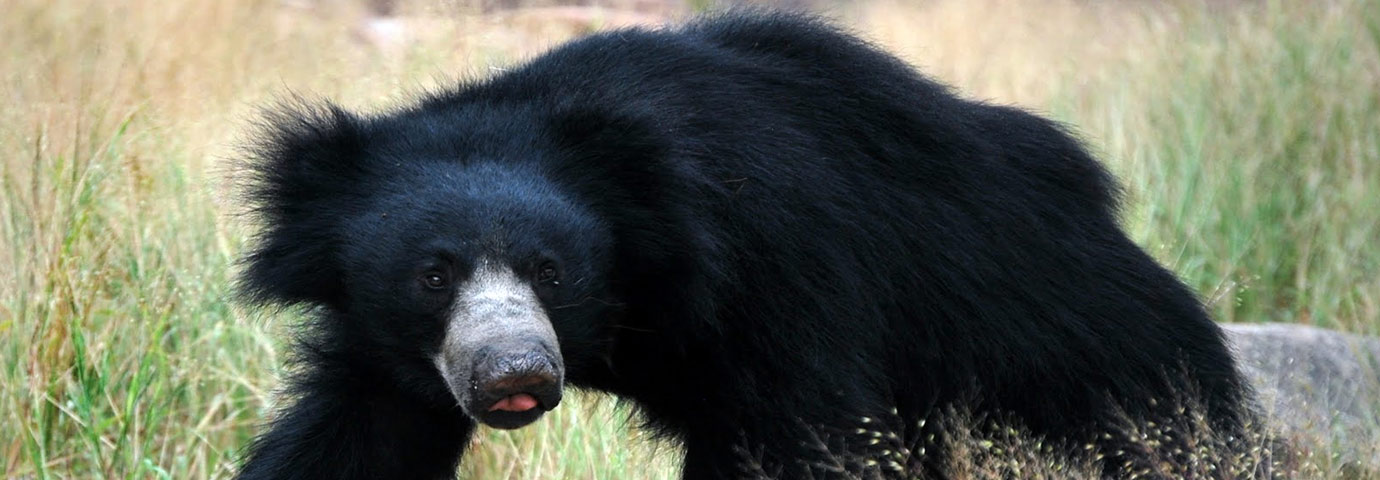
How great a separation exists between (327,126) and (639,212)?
707 mm

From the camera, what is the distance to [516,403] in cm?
315

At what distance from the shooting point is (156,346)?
507 centimetres

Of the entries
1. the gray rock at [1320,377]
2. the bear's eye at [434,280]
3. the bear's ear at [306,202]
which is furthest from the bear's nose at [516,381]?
the gray rock at [1320,377]

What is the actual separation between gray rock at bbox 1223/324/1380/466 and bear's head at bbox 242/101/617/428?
7.52 feet

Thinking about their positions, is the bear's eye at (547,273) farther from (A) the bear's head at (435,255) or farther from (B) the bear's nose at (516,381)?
(B) the bear's nose at (516,381)

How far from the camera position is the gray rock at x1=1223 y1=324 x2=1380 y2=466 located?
16.3ft

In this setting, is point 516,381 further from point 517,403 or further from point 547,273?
point 547,273

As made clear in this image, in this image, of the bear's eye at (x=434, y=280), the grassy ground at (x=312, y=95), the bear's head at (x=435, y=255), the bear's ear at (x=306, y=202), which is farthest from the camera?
the grassy ground at (x=312, y=95)

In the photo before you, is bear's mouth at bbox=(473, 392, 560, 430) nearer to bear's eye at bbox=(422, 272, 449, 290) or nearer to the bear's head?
the bear's head

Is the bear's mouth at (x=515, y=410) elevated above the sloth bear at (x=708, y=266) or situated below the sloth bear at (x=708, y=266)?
below

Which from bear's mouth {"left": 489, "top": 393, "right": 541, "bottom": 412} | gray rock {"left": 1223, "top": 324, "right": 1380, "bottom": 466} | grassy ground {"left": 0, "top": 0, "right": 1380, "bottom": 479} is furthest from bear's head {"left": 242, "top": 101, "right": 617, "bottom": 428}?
Answer: gray rock {"left": 1223, "top": 324, "right": 1380, "bottom": 466}

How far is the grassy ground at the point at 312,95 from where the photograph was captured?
194 inches

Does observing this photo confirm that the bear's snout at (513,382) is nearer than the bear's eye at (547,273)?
Yes

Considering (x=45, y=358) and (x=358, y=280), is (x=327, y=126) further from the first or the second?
(x=45, y=358)
